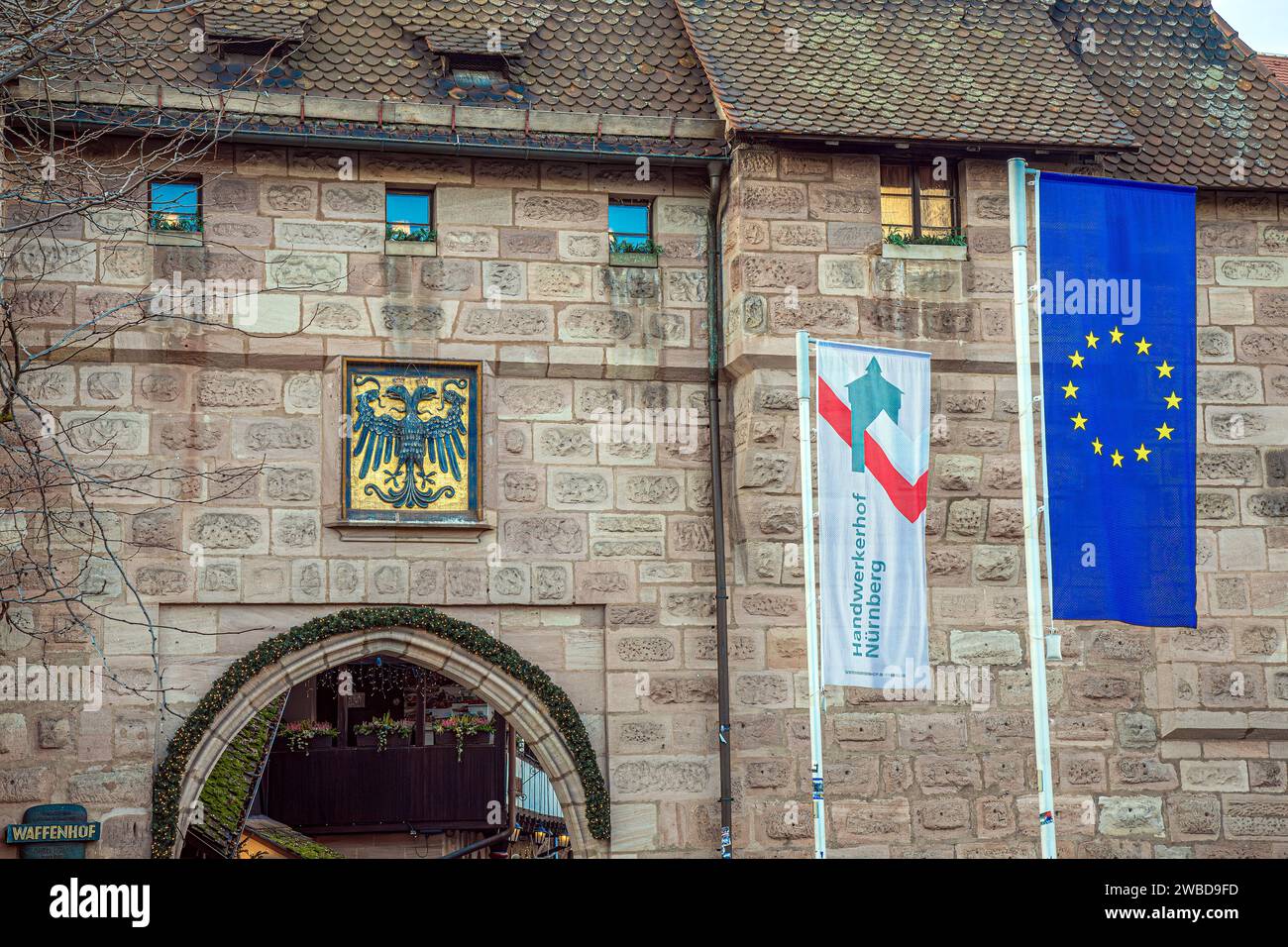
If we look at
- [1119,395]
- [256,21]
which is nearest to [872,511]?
[1119,395]

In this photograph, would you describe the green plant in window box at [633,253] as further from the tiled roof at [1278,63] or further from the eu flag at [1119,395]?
the tiled roof at [1278,63]

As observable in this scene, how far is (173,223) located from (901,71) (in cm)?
620

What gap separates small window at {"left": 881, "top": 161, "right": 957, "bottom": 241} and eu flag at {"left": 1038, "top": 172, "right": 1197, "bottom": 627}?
2844 millimetres

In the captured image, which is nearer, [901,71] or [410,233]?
[410,233]

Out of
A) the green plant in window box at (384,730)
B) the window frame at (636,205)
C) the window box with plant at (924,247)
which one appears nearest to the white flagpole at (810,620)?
the window box with plant at (924,247)

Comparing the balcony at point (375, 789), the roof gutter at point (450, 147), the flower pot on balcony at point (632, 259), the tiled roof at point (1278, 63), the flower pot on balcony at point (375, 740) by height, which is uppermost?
the tiled roof at point (1278, 63)

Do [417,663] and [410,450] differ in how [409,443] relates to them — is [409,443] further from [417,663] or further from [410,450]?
[417,663]

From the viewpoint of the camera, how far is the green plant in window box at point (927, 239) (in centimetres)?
1534

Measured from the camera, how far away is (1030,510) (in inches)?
468

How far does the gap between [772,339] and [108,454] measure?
5.30 meters

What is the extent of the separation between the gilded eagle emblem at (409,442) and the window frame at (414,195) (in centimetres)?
117

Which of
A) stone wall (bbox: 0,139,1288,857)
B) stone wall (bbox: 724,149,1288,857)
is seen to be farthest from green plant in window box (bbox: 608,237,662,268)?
stone wall (bbox: 724,149,1288,857)
